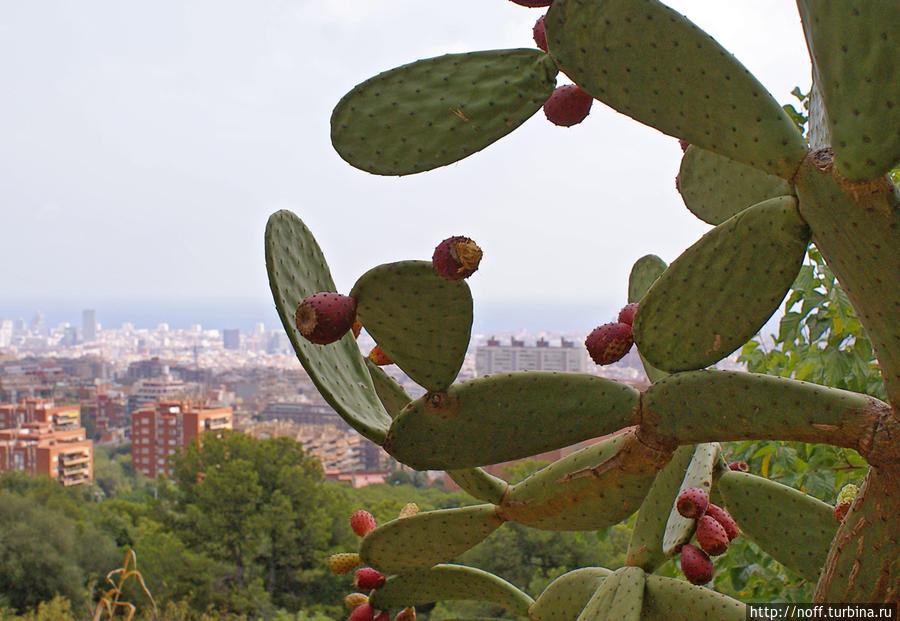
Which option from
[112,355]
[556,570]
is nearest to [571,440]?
[556,570]

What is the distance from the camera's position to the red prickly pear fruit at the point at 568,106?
80 cm

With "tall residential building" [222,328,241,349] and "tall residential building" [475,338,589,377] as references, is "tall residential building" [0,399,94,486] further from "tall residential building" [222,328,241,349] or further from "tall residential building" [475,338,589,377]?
"tall residential building" [222,328,241,349]

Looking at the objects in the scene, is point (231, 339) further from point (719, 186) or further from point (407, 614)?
point (719, 186)

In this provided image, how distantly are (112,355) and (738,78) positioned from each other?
7062 cm

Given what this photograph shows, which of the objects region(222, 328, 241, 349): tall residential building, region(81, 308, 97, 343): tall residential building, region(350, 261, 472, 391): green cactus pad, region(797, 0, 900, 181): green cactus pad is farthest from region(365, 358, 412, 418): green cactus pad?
region(81, 308, 97, 343): tall residential building

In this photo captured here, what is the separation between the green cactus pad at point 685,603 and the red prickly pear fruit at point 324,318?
52 centimetres

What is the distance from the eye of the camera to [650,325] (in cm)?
71

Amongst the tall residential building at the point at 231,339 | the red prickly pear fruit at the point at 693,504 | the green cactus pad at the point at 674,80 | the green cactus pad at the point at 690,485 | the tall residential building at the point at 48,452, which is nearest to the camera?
the green cactus pad at the point at 674,80

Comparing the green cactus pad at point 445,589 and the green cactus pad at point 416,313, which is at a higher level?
the green cactus pad at point 416,313

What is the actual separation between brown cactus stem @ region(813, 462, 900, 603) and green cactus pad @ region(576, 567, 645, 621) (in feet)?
0.81

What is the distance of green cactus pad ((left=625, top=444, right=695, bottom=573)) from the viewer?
3.13 ft

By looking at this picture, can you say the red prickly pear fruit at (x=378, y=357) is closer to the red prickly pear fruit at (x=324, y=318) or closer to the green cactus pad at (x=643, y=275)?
the red prickly pear fruit at (x=324, y=318)

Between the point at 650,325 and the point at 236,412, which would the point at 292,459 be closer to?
the point at 650,325

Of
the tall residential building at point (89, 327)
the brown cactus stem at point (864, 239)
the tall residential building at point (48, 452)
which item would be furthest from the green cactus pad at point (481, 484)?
the tall residential building at point (89, 327)
